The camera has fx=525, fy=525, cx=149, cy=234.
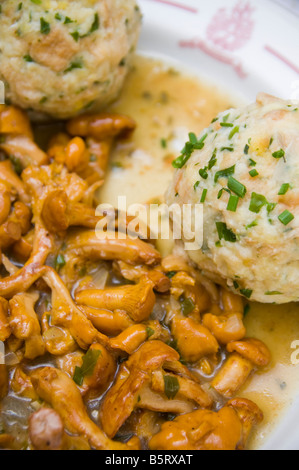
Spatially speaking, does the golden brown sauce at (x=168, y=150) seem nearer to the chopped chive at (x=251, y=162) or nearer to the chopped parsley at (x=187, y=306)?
the chopped parsley at (x=187, y=306)

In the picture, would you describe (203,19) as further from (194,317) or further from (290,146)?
(194,317)

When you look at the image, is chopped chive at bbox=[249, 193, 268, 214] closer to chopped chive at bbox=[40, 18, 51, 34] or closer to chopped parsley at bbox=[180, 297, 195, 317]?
chopped parsley at bbox=[180, 297, 195, 317]

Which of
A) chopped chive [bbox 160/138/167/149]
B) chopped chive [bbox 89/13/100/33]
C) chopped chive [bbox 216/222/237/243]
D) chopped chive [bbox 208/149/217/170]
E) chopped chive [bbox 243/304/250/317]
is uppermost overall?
chopped chive [bbox 89/13/100/33]

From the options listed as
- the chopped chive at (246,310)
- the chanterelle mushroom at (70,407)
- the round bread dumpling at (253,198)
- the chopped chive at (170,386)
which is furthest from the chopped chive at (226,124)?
the chanterelle mushroom at (70,407)

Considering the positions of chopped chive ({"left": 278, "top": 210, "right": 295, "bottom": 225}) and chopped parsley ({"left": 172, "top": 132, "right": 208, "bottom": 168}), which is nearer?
chopped chive ({"left": 278, "top": 210, "right": 295, "bottom": 225})

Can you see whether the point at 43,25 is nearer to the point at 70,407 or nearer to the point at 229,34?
the point at 229,34

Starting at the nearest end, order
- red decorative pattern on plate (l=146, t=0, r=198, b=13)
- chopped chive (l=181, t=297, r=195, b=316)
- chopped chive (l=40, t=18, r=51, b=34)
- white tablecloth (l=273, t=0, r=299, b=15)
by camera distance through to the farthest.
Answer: chopped chive (l=181, t=297, r=195, b=316) → chopped chive (l=40, t=18, r=51, b=34) → white tablecloth (l=273, t=0, r=299, b=15) → red decorative pattern on plate (l=146, t=0, r=198, b=13)

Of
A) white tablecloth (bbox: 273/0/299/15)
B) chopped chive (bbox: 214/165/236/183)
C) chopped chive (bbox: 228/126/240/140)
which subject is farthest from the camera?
white tablecloth (bbox: 273/0/299/15)

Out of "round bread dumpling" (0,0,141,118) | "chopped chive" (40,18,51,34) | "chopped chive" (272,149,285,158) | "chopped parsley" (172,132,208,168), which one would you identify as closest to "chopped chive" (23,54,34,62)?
A: "round bread dumpling" (0,0,141,118)

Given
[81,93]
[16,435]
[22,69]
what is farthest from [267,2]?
[16,435]
